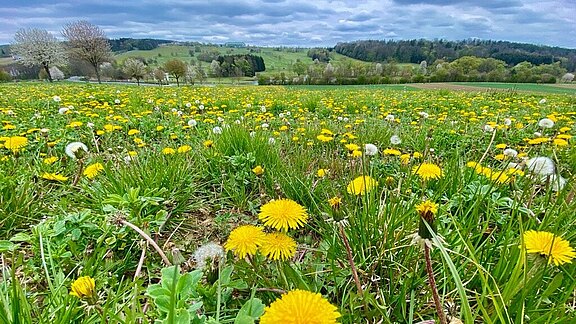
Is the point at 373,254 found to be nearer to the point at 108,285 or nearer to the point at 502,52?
the point at 108,285

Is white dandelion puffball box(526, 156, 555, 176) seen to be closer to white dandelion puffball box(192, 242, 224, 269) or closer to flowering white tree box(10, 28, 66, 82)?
white dandelion puffball box(192, 242, 224, 269)

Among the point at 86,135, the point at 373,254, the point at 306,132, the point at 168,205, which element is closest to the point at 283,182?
the point at 168,205

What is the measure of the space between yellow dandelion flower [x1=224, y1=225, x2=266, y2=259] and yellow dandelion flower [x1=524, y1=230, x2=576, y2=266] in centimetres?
84

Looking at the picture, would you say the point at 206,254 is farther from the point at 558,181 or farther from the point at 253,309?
the point at 558,181

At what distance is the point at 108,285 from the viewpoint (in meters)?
1.51

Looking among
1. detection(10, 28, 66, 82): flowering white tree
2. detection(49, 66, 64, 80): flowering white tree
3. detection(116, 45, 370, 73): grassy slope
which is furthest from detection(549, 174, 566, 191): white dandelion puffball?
detection(116, 45, 370, 73): grassy slope

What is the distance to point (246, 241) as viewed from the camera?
3.65 feet

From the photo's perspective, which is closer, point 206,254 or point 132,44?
point 206,254

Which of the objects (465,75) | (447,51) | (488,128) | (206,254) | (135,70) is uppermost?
(447,51)

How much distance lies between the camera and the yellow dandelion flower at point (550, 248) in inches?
39.0

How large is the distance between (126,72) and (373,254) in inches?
2936

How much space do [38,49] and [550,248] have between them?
76.0 meters

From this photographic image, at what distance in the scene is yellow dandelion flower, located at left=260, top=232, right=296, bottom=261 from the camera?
110 cm

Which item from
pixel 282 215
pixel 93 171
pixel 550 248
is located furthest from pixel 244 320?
pixel 93 171
